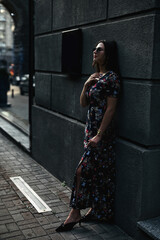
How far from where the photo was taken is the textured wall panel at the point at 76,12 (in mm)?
4230

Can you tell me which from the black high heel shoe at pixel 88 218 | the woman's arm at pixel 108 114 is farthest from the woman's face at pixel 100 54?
the black high heel shoe at pixel 88 218

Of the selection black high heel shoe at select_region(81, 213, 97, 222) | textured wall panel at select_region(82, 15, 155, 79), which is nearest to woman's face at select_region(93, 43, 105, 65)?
textured wall panel at select_region(82, 15, 155, 79)

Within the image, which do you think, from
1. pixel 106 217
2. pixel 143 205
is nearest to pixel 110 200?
pixel 106 217

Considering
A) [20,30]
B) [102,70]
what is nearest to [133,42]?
[102,70]

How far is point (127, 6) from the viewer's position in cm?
365

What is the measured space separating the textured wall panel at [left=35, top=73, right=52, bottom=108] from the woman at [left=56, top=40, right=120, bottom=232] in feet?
6.62

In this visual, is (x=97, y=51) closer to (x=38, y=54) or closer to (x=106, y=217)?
(x=106, y=217)

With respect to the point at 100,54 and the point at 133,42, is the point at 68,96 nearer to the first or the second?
the point at 100,54

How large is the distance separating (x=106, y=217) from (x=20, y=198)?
1.47 meters

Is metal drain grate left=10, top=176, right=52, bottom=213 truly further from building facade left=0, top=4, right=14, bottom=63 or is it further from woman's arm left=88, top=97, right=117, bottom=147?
building facade left=0, top=4, right=14, bottom=63

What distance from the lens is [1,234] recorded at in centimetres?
383

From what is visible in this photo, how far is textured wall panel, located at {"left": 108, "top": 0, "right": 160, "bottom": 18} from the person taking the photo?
329 centimetres

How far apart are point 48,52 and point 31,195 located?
253 cm

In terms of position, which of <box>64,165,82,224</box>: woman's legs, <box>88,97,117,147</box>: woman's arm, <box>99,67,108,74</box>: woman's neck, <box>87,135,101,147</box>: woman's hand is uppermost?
<box>99,67,108,74</box>: woman's neck
